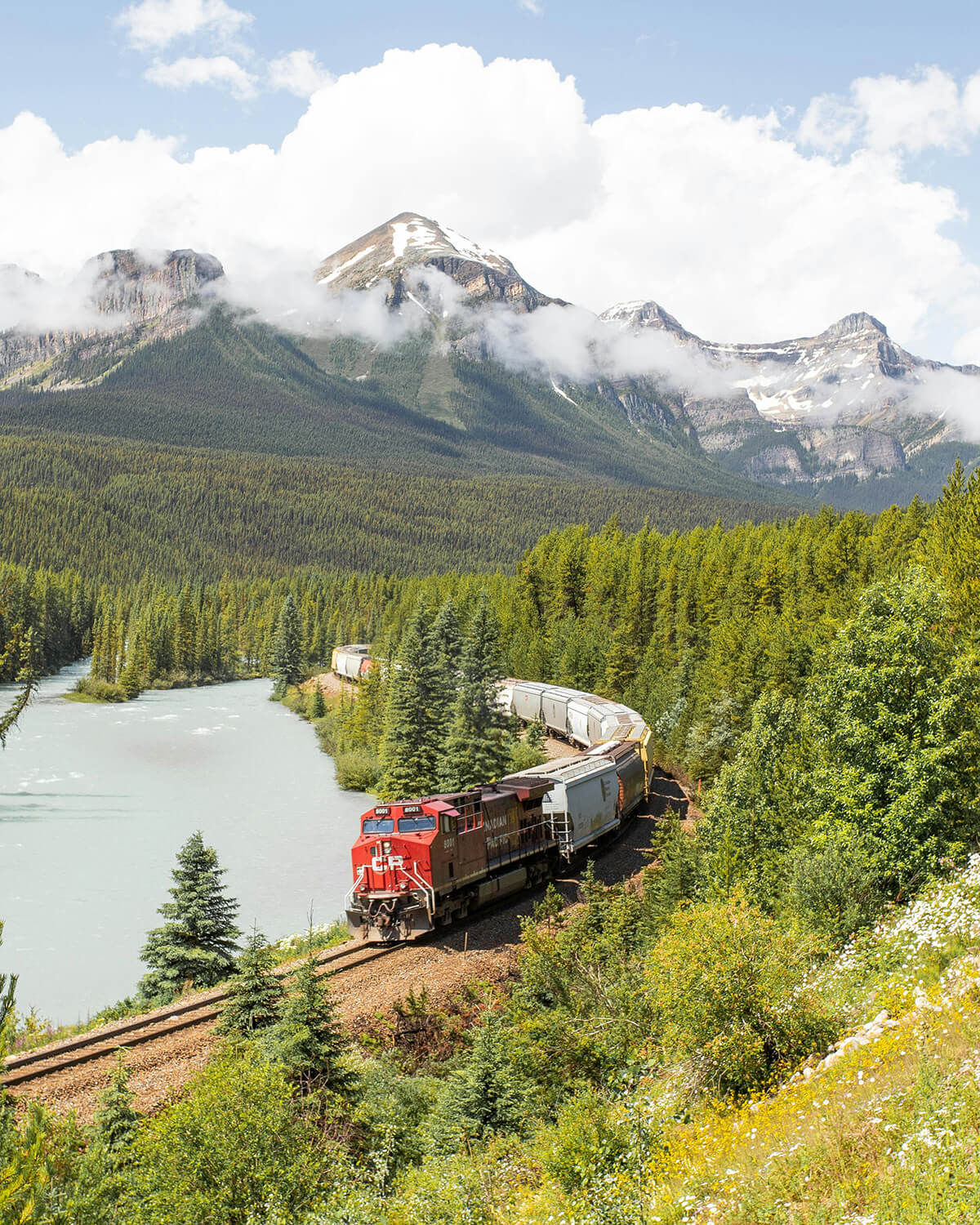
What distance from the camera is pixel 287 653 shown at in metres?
126

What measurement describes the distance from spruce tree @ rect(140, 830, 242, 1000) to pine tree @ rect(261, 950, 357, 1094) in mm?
11214

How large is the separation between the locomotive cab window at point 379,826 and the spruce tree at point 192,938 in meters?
5.39

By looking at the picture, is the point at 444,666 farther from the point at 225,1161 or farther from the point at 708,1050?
the point at 225,1161

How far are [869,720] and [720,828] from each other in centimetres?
1069

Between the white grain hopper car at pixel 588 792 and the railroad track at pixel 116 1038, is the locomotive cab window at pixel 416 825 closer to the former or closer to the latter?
the railroad track at pixel 116 1038

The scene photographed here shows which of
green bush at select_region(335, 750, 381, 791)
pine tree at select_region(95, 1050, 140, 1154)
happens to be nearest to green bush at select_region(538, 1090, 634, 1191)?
pine tree at select_region(95, 1050, 140, 1154)

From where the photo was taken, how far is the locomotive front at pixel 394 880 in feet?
98.4

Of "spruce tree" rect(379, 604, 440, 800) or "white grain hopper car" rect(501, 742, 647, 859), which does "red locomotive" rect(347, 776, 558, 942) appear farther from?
"spruce tree" rect(379, 604, 440, 800)

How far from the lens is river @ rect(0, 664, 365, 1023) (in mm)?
36219

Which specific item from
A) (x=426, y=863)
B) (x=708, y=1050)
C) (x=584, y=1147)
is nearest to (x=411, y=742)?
(x=426, y=863)

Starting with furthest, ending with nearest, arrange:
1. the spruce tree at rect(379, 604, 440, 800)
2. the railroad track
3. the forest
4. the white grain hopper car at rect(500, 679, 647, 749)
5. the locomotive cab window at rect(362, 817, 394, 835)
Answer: the white grain hopper car at rect(500, 679, 647, 749) → the spruce tree at rect(379, 604, 440, 800) → the locomotive cab window at rect(362, 817, 394, 835) → the railroad track → the forest

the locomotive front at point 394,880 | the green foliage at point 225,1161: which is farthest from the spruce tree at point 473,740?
the green foliage at point 225,1161

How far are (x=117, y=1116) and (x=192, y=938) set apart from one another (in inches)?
564

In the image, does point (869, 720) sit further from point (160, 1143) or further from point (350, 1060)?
point (160, 1143)
